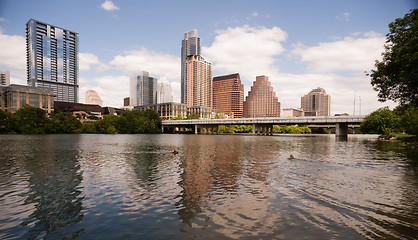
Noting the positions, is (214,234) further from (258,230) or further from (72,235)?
(72,235)

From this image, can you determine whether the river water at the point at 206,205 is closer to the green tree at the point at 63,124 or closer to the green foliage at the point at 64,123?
the green foliage at the point at 64,123

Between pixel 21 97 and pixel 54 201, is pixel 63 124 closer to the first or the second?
pixel 21 97

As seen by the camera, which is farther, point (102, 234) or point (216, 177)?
point (216, 177)

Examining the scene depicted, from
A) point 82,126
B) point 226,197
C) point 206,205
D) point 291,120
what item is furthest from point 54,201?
point 82,126

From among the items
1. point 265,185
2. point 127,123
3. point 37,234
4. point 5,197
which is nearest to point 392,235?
point 265,185

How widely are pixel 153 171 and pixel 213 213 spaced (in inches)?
474

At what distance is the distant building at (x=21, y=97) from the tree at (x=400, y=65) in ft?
752

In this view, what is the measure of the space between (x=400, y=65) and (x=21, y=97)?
238 metres

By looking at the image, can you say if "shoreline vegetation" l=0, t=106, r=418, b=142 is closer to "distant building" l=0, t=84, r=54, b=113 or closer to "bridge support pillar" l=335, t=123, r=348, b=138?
"bridge support pillar" l=335, t=123, r=348, b=138

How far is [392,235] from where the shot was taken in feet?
29.8

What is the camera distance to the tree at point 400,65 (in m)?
24.4

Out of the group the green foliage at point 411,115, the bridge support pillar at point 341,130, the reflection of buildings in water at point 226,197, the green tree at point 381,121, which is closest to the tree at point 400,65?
the green foliage at point 411,115

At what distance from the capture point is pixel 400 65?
90.7 feet

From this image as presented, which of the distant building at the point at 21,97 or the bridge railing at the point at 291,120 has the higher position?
the distant building at the point at 21,97
